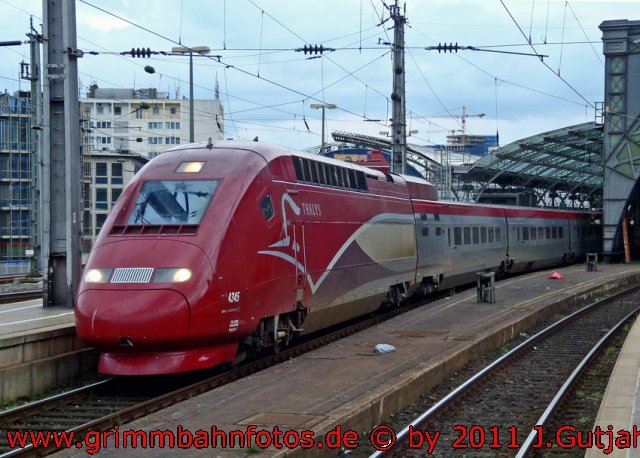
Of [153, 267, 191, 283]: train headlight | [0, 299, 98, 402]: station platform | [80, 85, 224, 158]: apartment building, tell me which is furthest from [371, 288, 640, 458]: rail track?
[80, 85, 224, 158]: apartment building

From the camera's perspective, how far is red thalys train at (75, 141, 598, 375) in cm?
1068

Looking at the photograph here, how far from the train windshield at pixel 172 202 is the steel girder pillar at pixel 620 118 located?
33.9 m

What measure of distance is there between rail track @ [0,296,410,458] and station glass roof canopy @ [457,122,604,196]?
3413cm

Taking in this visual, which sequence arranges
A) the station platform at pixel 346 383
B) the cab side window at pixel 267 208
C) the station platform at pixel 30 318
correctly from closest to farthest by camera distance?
the station platform at pixel 346 383 → the cab side window at pixel 267 208 → the station platform at pixel 30 318

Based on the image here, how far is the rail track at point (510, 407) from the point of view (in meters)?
9.03

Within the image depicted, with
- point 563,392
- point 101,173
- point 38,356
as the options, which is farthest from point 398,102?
point 101,173

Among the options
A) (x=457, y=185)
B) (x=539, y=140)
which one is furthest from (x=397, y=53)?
(x=457, y=185)

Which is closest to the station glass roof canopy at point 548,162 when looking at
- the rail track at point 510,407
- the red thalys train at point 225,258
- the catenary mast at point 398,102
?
the catenary mast at point 398,102

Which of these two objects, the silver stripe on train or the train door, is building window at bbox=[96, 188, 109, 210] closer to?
the train door

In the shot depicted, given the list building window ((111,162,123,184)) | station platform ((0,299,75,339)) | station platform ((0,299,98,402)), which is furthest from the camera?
building window ((111,162,123,184))

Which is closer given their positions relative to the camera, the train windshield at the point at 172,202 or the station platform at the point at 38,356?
the station platform at the point at 38,356

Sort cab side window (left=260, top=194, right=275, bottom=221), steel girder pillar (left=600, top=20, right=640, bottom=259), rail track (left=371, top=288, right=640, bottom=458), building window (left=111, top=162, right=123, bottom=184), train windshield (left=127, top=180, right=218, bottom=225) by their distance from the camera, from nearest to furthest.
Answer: rail track (left=371, top=288, right=640, bottom=458)
train windshield (left=127, top=180, right=218, bottom=225)
cab side window (left=260, top=194, right=275, bottom=221)
steel girder pillar (left=600, top=20, right=640, bottom=259)
building window (left=111, top=162, right=123, bottom=184)

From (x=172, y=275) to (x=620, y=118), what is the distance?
3671 cm

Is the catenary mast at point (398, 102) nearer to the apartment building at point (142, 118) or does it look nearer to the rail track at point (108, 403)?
the rail track at point (108, 403)
